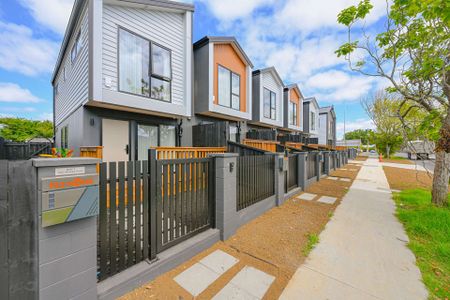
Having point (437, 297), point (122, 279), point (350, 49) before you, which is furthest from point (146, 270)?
point (350, 49)

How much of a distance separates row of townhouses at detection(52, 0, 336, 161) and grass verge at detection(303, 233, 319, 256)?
478cm

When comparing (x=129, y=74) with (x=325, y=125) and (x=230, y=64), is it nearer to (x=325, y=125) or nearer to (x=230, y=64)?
(x=230, y=64)

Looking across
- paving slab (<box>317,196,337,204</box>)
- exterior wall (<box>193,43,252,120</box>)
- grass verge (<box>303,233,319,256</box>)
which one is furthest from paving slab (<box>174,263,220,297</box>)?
exterior wall (<box>193,43,252,120</box>)

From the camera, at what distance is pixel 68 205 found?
1738 mm

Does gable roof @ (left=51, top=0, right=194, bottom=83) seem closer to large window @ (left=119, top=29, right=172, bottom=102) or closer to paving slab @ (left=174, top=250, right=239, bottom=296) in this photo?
large window @ (left=119, top=29, right=172, bottom=102)

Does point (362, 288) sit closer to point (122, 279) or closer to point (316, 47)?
point (122, 279)

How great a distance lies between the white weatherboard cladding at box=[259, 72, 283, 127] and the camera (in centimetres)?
1311

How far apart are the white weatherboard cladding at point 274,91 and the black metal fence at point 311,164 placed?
15.2 ft

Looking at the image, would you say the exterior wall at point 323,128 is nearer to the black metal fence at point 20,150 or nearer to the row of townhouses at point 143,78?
the row of townhouses at point 143,78

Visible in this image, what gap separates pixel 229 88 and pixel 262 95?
378 cm

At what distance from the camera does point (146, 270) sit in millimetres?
2432

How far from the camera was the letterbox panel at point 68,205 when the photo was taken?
5.36ft

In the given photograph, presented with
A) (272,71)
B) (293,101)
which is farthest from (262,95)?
(293,101)

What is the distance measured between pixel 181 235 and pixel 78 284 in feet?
4.58
